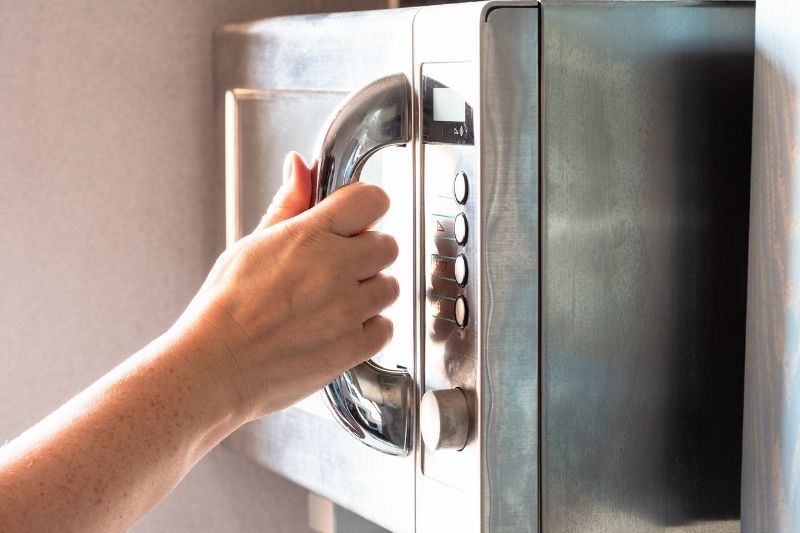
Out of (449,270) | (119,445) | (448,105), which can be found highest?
(448,105)

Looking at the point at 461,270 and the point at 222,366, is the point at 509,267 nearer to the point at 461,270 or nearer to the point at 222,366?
the point at 461,270

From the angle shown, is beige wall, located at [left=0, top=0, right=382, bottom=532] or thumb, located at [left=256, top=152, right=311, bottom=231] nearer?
thumb, located at [left=256, top=152, right=311, bottom=231]

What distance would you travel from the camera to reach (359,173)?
2.51ft

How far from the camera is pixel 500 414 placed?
0.69 meters

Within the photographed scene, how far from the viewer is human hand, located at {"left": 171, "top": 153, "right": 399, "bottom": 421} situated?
0.70 m

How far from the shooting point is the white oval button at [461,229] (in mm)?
696

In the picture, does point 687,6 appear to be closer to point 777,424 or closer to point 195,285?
point 777,424

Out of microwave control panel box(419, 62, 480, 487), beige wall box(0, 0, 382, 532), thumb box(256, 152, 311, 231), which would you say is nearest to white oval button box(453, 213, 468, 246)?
microwave control panel box(419, 62, 480, 487)

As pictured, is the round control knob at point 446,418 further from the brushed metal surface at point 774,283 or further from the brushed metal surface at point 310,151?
the brushed metal surface at point 774,283

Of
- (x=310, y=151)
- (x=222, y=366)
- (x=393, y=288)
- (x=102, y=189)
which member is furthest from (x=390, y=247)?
(x=102, y=189)

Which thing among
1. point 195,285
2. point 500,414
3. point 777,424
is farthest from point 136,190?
point 777,424

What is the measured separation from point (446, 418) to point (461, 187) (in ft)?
0.49

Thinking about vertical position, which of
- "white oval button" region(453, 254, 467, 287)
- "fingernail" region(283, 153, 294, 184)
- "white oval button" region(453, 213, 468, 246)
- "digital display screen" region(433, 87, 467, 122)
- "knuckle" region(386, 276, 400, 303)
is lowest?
"knuckle" region(386, 276, 400, 303)

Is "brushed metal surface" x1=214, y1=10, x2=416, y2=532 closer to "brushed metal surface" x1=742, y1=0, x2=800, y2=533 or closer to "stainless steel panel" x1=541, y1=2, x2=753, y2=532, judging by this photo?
"stainless steel panel" x1=541, y1=2, x2=753, y2=532
